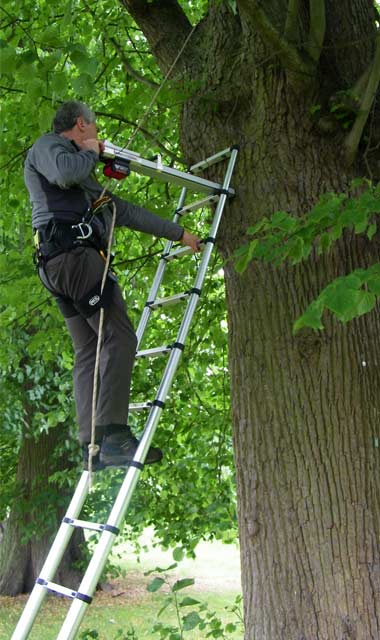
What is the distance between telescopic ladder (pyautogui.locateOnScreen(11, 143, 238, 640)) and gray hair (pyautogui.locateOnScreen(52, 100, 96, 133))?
201mm

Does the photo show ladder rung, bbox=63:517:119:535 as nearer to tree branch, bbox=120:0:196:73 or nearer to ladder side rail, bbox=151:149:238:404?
ladder side rail, bbox=151:149:238:404

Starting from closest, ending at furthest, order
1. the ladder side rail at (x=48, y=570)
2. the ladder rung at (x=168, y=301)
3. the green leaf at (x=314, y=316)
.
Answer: the green leaf at (x=314, y=316) → the ladder side rail at (x=48, y=570) → the ladder rung at (x=168, y=301)

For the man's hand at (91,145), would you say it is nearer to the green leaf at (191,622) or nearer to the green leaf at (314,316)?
the green leaf at (314,316)

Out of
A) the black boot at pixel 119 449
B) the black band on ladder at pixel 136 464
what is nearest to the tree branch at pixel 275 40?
the black boot at pixel 119 449

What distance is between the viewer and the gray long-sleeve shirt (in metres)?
3.47

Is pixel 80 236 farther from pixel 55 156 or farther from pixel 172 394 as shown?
pixel 172 394

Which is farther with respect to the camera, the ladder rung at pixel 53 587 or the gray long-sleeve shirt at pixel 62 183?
the gray long-sleeve shirt at pixel 62 183

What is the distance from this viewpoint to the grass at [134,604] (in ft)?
35.9

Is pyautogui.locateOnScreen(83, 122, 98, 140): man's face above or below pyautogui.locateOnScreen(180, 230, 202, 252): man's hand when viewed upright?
above

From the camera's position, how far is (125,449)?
3.46 m

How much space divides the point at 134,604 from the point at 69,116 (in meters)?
10.8

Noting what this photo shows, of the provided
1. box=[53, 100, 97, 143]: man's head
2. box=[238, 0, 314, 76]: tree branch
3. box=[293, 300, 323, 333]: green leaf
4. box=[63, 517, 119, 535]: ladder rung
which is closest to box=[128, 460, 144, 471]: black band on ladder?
box=[63, 517, 119, 535]: ladder rung

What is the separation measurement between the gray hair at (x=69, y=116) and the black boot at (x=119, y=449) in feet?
4.97

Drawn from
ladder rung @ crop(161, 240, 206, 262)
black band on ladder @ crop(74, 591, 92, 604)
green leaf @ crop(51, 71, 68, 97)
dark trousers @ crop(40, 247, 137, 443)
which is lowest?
black band on ladder @ crop(74, 591, 92, 604)
